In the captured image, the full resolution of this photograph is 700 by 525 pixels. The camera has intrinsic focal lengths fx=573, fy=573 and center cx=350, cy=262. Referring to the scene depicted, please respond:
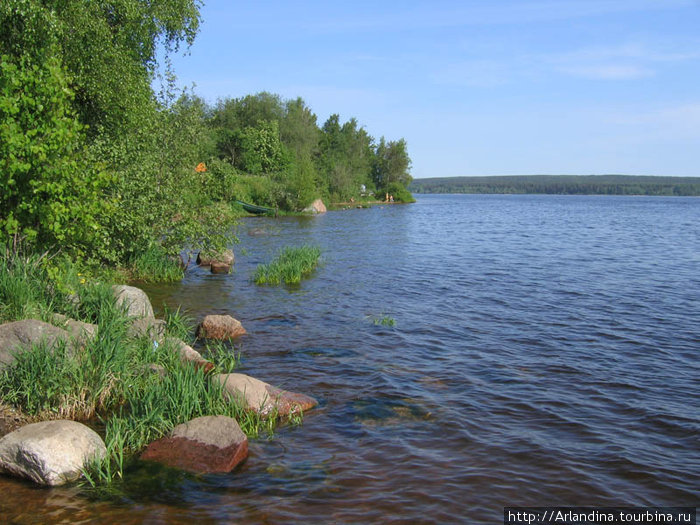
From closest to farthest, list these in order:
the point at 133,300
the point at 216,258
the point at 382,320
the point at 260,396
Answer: the point at 260,396
the point at 133,300
the point at 382,320
the point at 216,258

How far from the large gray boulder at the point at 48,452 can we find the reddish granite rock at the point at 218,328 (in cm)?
628

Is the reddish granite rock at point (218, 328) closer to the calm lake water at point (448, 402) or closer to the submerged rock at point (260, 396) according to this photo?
the calm lake water at point (448, 402)

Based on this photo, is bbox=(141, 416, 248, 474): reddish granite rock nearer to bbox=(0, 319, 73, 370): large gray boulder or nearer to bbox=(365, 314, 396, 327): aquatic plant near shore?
bbox=(0, 319, 73, 370): large gray boulder

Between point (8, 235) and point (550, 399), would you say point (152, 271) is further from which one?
point (550, 399)

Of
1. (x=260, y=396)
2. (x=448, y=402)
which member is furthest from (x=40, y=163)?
(x=448, y=402)

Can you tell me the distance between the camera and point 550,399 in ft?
34.2

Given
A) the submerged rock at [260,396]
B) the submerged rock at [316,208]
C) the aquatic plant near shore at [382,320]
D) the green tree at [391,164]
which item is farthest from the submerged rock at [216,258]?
the green tree at [391,164]

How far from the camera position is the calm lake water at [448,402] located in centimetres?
700

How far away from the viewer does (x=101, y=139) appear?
16328mm

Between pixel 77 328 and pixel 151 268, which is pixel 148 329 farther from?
pixel 151 268

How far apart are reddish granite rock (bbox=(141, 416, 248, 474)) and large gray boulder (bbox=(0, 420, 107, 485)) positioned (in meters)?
0.78

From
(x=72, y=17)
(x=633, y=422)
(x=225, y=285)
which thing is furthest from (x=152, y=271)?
(x=633, y=422)

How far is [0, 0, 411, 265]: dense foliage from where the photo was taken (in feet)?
34.4

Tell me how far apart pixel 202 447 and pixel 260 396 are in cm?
176
